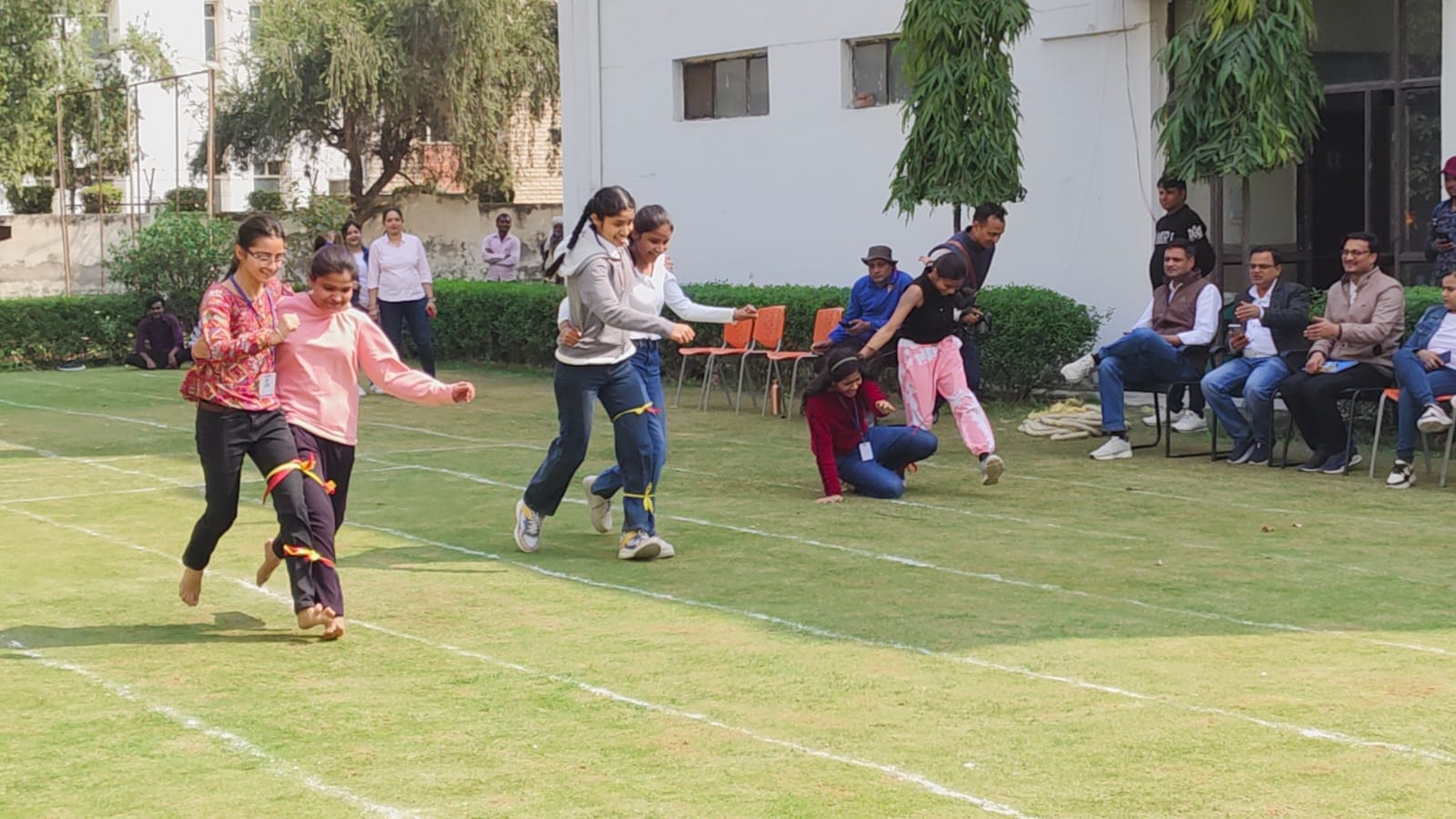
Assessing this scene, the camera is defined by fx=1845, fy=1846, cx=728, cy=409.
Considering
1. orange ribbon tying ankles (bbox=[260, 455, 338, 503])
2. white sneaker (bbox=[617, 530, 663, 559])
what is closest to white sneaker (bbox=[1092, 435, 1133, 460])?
white sneaker (bbox=[617, 530, 663, 559])

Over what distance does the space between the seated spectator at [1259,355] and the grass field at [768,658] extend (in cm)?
67

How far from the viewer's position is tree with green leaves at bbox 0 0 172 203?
39781 mm

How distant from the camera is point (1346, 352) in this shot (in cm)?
1216

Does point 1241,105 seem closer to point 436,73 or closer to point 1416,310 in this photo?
point 1416,310

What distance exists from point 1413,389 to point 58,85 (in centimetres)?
3510

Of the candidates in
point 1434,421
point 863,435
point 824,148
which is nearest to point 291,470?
point 863,435

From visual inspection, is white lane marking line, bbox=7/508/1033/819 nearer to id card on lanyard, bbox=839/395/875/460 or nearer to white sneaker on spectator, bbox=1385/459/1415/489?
id card on lanyard, bbox=839/395/875/460

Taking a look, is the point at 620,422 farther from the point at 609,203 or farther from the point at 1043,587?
the point at 1043,587

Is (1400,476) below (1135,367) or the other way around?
below

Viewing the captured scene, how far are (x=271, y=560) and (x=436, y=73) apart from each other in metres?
29.0

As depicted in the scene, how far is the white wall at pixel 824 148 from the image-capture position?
1756cm

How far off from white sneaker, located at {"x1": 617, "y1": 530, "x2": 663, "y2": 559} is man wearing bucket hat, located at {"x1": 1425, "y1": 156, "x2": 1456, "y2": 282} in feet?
22.4

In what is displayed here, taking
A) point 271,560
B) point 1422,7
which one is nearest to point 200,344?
point 271,560

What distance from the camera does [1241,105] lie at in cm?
1404
